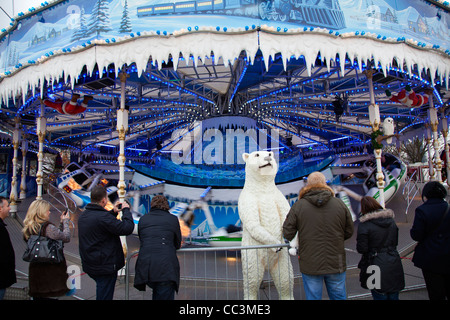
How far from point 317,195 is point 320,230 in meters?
0.36

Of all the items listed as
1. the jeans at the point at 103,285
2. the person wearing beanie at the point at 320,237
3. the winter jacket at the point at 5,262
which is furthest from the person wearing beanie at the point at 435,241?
the winter jacket at the point at 5,262

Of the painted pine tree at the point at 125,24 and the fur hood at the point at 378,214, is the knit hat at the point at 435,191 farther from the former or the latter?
the painted pine tree at the point at 125,24

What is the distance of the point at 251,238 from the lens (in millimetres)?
4594

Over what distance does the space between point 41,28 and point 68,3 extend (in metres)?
1.20

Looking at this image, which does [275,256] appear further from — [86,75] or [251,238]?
[86,75]

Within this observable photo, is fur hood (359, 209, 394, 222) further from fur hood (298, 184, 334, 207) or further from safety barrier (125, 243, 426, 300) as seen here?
safety barrier (125, 243, 426, 300)

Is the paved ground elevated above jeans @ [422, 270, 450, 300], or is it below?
below

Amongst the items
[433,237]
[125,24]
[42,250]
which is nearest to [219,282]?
[42,250]

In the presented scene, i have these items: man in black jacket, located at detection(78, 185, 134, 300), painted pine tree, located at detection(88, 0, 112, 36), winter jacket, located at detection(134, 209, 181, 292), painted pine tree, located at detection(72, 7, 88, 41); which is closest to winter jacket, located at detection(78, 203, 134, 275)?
man in black jacket, located at detection(78, 185, 134, 300)

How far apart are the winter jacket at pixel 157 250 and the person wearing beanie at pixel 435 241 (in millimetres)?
2760

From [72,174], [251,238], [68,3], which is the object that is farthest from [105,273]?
[72,174]

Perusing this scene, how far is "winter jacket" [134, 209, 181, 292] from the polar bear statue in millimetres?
1305

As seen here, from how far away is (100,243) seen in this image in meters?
3.48

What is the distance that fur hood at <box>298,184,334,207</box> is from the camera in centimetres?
318
